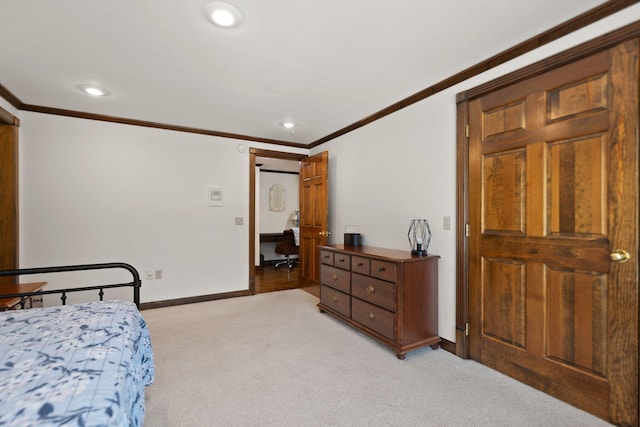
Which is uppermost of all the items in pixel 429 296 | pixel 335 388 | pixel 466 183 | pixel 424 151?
pixel 424 151

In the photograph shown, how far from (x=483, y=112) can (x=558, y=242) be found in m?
1.13

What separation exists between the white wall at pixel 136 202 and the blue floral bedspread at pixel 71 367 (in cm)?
210

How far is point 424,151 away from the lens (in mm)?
2854

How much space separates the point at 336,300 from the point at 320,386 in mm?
1271

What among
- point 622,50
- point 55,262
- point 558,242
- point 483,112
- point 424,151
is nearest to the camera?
point 622,50

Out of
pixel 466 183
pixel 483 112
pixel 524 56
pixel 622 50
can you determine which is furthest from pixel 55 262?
pixel 622 50

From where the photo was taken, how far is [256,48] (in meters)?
2.14

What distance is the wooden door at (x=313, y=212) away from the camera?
4227mm

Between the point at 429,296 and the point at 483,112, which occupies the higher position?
the point at 483,112

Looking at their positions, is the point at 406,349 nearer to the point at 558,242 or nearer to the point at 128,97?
the point at 558,242

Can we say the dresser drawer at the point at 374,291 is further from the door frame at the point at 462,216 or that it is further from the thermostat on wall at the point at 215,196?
the thermostat on wall at the point at 215,196

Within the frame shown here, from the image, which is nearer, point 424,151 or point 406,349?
point 406,349

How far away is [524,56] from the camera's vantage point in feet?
6.93

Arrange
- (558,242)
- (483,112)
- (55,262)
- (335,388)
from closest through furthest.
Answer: (558,242)
(335,388)
(483,112)
(55,262)
